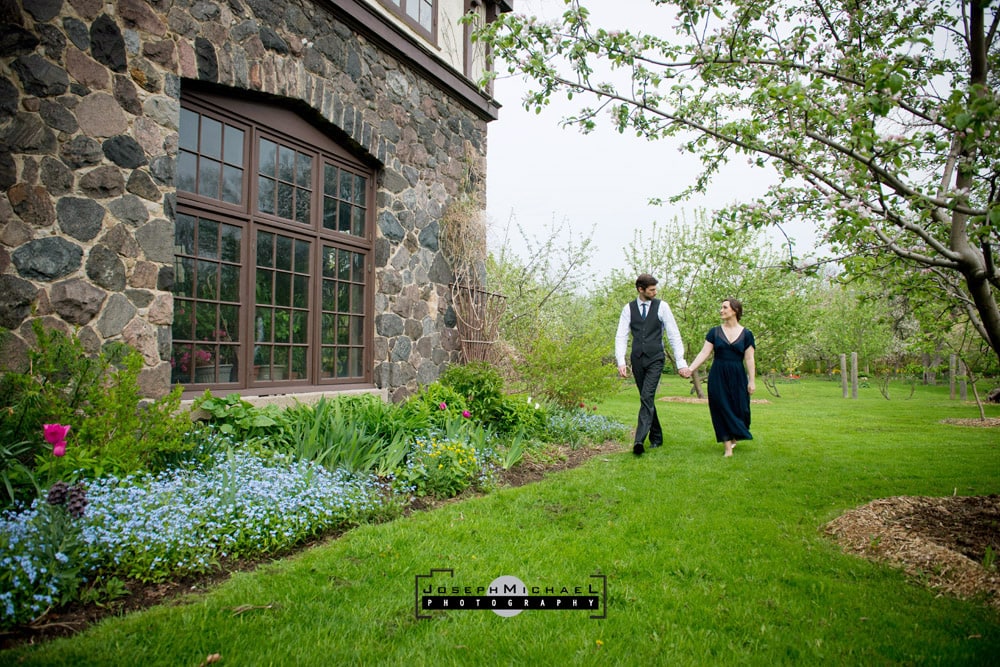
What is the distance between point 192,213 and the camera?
502 cm

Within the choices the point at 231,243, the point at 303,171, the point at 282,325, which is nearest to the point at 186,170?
the point at 231,243

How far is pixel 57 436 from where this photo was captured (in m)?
3.14

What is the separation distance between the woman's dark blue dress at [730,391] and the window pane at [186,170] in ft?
17.4

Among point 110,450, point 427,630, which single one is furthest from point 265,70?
point 427,630

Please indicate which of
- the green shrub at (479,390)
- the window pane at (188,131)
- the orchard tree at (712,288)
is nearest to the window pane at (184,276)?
the window pane at (188,131)

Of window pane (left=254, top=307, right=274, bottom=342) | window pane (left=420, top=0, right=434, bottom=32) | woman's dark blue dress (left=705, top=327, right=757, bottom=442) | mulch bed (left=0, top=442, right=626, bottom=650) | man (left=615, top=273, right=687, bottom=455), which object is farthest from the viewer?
window pane (left=420, top=0, right=434, bottom=32)

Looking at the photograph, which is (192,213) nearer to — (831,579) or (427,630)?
(427,630)

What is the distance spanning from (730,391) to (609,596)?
407cm

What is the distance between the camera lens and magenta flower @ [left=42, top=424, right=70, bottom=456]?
311cm

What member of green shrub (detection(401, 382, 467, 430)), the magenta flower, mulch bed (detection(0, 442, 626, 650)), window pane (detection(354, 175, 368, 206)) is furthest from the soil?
window pane (detection(354, 175, 368, 206))

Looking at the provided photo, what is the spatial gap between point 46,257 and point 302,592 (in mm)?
3118

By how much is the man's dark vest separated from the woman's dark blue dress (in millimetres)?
581

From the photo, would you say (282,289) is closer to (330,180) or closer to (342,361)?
(342,361)

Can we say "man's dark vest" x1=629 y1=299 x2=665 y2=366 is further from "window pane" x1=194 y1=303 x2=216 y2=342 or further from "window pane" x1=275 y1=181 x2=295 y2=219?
"window pane" x1=194 y1=303 x2=216 y2=342
